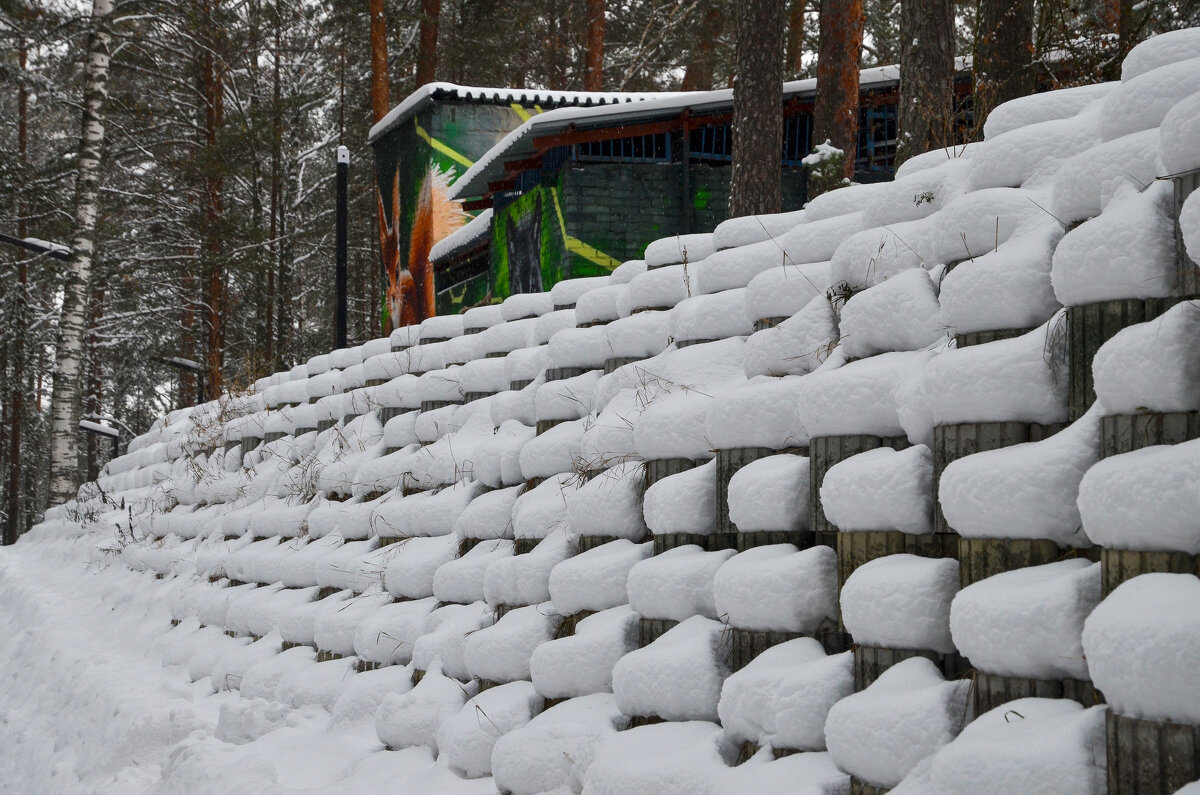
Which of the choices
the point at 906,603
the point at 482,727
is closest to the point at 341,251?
the point at 482,727

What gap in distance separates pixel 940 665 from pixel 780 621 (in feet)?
1.95

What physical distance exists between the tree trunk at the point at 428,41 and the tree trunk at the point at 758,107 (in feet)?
40.3

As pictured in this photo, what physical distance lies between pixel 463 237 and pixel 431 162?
2.07 m

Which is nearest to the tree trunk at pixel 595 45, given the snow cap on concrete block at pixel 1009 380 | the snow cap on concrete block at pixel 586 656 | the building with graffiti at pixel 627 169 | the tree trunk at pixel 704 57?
the tree trunk at pixel 704 57

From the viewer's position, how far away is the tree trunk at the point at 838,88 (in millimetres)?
11758

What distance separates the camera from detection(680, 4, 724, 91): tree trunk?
18750 mm

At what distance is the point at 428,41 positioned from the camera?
67.7 feet

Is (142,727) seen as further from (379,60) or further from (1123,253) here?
(379,60)

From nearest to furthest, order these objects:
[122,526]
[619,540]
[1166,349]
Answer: [1166,349] < [619,540] < [122,526]

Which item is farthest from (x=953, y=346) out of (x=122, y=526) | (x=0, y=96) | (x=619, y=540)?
(x=0, y=96)

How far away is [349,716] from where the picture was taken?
16.6ft

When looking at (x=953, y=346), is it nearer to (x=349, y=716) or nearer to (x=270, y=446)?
(x=349, y=716)

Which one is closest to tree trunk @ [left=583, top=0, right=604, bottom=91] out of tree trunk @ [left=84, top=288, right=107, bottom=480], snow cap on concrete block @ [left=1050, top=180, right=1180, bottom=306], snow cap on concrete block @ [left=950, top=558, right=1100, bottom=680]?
tree trunk @ [left=84, top=288, right=107, bottom=480]

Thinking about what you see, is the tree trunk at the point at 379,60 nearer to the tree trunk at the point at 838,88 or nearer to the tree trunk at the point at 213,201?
the tree trunk at the point at 213,201
